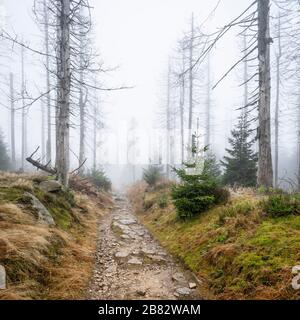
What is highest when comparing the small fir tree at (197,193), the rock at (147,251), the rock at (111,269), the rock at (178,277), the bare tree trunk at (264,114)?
the bare tree trunk at (264,114)

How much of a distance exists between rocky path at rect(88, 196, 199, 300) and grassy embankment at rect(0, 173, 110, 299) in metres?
0.32

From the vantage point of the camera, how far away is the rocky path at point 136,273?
423cm

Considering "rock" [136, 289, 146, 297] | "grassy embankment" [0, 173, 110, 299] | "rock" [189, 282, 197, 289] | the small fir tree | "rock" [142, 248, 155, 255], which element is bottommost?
"rock" [142, 248, 155, 255]

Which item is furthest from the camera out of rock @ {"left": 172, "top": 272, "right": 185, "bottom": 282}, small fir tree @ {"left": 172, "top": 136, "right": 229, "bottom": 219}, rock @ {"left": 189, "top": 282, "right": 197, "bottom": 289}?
small fir tree @ {"left": 172, "top": 136, "right": 229, "bottom": 219}

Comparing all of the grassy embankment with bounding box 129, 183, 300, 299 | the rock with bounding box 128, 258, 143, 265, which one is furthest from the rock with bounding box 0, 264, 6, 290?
the grassy embankment with bounding box 129, 183, 300, 299

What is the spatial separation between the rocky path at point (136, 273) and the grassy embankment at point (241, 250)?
0.33m

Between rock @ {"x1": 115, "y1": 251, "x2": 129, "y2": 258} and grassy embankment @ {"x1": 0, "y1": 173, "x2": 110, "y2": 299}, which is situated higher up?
grassy embankment @ {"x1": 0, "y1": 173, "x2": 110, "y2": 299}

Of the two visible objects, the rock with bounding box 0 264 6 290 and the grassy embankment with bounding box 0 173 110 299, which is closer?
the rock with bounding box 0 264 6 290

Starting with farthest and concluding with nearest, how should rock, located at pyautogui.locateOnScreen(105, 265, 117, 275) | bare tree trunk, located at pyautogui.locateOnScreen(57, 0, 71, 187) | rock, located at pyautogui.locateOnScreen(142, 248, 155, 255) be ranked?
bare tree trunk, located at pyautogui.locateOnScreen(57, 0, 71, 187) < rock, located at pyautogui.locateOnScreen(142, 248, 155, 255) < rock, located at pyautogui.locateOnScreen(105, 265, 117, 275)

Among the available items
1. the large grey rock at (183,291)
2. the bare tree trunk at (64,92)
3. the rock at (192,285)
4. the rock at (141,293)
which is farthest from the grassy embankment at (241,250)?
the bare tree trunk at (64,92)

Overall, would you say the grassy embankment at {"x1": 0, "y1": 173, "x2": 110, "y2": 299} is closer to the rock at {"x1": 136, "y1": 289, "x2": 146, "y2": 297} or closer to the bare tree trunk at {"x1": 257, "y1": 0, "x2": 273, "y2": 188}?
the rock at {"x1": 136, "y1": 289, "x2": 146, "y2": 297}

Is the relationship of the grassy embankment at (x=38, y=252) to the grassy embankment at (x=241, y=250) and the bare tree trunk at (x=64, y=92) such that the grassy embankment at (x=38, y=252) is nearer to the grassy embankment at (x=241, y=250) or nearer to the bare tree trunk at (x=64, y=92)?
the grassy embankment at (x=241, y=250)

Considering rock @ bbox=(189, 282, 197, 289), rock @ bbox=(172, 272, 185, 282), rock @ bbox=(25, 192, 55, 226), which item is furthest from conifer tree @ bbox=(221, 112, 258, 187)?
rock @ bbox=(25, 192, 55, 226)

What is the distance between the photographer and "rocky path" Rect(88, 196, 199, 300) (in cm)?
423
